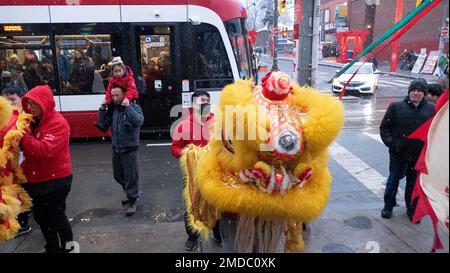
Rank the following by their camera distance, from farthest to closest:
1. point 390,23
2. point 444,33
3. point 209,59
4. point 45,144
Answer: point 390,23 → point 444,33 → point 209,59 → point 45,144

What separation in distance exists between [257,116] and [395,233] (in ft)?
9.60

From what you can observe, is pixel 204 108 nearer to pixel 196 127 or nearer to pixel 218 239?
pixel 196 127

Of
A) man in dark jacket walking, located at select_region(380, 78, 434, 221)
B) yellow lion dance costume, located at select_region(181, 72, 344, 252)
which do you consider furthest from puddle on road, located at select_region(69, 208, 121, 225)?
man in dark jacket walking, located at select_region(380, 78, 434, 221)

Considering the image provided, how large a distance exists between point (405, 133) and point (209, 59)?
193 inches

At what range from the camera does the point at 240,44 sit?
873 centimetres

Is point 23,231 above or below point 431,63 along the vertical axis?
below

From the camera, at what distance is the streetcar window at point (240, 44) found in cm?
843

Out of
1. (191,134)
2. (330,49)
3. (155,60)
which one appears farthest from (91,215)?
(330,49)

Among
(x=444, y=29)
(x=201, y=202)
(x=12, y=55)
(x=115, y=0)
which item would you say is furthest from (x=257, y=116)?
(x=444, y=29)

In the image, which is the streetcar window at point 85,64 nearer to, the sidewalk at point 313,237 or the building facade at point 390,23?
the sidewalk at point 313,237

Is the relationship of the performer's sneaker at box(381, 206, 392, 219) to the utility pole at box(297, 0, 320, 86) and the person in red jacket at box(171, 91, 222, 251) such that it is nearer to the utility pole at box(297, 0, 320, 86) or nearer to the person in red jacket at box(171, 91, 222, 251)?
the person in red jacket at box(171, 91, 222, 251)

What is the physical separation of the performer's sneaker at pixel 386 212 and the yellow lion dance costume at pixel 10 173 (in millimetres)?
4044

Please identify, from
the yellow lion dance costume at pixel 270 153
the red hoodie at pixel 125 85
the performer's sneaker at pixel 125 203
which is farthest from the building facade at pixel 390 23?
the yellow lion dance costume at pixel 270 153
